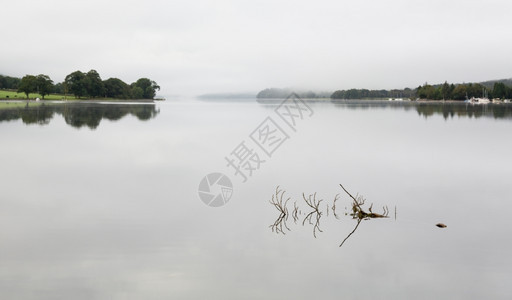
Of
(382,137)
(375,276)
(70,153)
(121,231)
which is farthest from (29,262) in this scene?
(382,137)

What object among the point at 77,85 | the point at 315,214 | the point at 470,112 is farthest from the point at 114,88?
the point at 315,214

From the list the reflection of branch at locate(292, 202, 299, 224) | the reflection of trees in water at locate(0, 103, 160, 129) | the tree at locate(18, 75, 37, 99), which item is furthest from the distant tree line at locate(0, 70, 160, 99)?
the reflection of branch at locate(292, 202, 299, 224)

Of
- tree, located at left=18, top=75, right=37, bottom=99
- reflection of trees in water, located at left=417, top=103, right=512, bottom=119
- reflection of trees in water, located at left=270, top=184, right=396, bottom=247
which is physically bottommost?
reflection of trees in water, located at left=270, top=184, right=396, bottom=247

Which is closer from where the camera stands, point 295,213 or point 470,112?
point 295,213

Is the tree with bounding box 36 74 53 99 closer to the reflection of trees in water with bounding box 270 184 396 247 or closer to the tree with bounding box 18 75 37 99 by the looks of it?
the tree with bounding box 18 75 37 99

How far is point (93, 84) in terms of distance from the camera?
550 feet

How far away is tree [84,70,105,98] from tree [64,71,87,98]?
1481mm

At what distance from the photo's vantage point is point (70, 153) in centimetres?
2914

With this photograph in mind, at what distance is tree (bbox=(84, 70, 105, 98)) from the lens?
16302cm

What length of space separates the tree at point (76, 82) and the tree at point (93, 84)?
4.86ft

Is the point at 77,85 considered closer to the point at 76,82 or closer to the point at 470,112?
the point at 76,82

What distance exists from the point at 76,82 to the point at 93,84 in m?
9.35

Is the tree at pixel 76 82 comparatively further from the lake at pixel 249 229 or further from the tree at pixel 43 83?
the lake at pixel 249 229

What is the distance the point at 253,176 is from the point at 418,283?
548 inches
